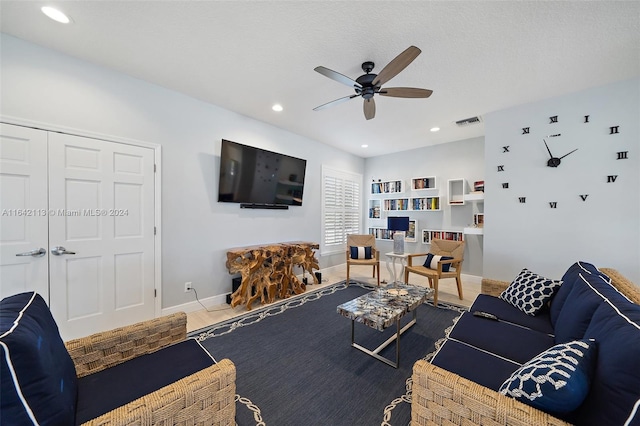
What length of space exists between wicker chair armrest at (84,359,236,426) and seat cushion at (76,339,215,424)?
12.2 inches

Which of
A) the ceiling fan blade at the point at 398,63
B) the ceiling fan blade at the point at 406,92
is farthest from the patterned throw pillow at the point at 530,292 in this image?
the ceiling fan blade at the point at 398,63

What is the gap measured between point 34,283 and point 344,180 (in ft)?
16.0

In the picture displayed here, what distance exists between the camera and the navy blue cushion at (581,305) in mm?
1340

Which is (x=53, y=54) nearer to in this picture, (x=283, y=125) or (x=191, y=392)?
(x=283, y=125)

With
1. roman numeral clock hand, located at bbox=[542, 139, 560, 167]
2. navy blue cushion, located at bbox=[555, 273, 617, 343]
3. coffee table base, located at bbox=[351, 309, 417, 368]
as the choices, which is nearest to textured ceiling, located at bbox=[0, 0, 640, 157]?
roman numeral clock hand, located at bbox=[542, 139, 560, 167]

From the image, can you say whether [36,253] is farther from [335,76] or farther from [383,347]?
[383,347]

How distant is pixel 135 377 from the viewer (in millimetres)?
1272

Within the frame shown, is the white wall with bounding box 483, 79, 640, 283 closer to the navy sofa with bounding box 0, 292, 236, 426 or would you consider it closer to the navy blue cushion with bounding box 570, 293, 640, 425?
the navy blue cushion with bounding box 570, 293, 640, 425

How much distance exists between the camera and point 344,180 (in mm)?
5609

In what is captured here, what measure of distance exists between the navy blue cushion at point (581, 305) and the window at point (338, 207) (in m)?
3.79

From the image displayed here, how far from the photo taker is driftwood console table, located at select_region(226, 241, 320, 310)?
10.8 feet

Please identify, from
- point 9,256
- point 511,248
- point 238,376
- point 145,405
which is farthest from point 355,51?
point 9,256

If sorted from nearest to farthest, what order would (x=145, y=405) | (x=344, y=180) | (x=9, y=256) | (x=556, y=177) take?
Answer: 1. (x=145, y=405)
2. (x=9, y=256)
3. (x=556, y=177)
4. (x=344, y=180)

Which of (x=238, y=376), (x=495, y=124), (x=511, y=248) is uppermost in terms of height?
(x=495, y=124)
